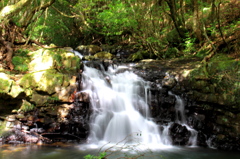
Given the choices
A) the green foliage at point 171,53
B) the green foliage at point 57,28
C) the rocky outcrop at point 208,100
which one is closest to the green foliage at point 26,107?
the rocky outcrop at point 208,100

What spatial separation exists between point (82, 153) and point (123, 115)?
6.79 ft

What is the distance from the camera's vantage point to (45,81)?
18.3 ft

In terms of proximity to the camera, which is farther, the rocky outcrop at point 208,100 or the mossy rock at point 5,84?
the rocky outcrop at point 208,100

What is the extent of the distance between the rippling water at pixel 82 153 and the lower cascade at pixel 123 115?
0.55m

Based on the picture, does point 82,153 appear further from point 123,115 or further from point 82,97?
point 123,115

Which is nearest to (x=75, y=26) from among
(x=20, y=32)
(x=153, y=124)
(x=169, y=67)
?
(x=20, y=32)

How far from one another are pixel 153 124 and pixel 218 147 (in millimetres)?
2132

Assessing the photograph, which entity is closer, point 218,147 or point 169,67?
point 218,147

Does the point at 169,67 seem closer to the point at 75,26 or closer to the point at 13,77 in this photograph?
the point at 13,77

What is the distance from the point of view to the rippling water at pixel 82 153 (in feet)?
14.3

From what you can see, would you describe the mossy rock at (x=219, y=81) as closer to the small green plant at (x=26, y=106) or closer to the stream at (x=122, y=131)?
the stream at (x=122, y=131)

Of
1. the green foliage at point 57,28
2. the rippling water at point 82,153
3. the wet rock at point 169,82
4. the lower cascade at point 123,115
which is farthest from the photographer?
the green foliage at point 57,28

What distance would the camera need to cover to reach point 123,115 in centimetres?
625

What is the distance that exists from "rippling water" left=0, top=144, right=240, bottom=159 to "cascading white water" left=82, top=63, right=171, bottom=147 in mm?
646
